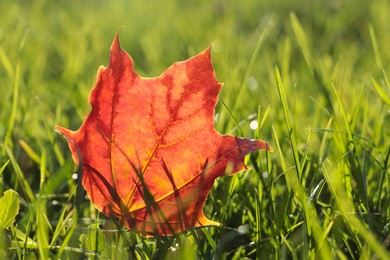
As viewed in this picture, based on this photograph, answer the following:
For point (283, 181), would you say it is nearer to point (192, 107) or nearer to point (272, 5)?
point (192, 107)

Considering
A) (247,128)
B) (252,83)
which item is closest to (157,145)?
(247,128)

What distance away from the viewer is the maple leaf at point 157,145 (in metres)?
0.74

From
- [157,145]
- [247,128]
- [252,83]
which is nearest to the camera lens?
[157,145]

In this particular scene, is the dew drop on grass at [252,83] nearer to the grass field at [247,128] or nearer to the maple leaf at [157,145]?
the grass field at [247,128]

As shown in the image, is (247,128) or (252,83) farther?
(252,83)

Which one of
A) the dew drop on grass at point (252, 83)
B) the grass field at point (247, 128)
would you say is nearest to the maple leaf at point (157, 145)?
the grass field at point (247, 128)

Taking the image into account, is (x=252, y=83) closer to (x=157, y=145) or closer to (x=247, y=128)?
(x=247, y=128)

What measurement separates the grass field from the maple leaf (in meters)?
0.04

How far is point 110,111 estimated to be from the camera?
2.46 ft

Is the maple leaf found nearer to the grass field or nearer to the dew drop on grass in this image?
the grass field

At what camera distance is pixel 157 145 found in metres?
0.77

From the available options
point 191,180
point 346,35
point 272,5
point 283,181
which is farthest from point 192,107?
point 272,5

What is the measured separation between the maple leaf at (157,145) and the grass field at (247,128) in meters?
0.04

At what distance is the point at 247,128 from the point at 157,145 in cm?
50
